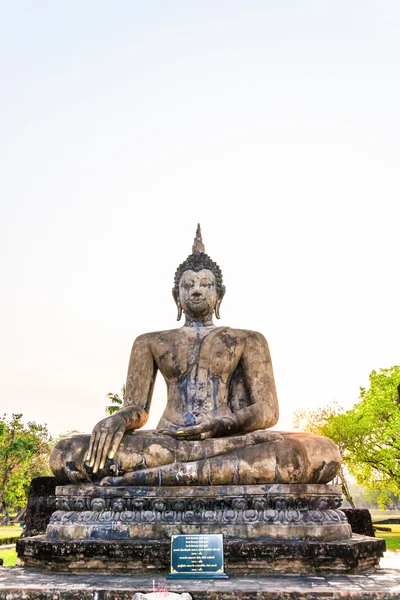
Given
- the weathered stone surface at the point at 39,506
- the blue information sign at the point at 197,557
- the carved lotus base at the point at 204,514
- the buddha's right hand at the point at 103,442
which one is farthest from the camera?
the weathered stone surface at the point at 39,506

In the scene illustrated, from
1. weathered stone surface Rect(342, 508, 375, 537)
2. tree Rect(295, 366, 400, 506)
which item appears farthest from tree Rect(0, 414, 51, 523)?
weathered stone surface Rect(342, 508, 375, 537)

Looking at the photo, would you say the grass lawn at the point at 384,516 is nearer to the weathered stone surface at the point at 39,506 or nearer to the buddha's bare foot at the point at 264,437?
the weathered stone surface at the point at 39,506

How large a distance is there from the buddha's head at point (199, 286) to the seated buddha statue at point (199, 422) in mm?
15

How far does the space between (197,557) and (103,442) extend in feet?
6.06

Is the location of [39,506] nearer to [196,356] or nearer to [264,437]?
[196,356]

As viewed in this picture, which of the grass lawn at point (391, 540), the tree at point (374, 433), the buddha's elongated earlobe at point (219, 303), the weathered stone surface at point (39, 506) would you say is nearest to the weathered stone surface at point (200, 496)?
the buddha's elongated earlobe at point (219, 303)

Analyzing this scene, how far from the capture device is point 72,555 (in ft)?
20.1

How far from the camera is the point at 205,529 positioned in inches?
247

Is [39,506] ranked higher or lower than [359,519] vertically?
higher

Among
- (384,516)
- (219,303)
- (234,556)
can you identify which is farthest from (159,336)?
(384,516)

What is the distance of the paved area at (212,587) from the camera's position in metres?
4.78

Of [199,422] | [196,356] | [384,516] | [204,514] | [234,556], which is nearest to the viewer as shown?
[234,556]

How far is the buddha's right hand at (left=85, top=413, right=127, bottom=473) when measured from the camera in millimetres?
6938

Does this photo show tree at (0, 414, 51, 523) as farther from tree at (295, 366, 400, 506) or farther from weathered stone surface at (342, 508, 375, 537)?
weathered stone surface at (342, 508, 375, 537)
